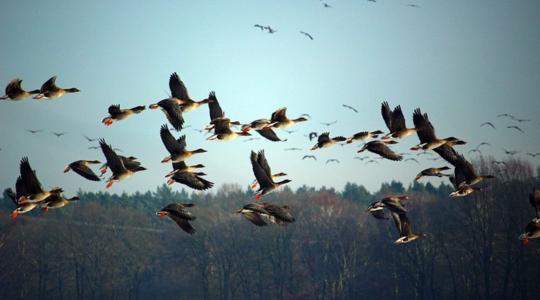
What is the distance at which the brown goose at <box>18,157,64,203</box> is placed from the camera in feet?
51.4

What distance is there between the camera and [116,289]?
8638 cm

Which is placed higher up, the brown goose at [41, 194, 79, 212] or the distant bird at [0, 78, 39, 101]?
the distant bird at [0, 78, 39, 101]

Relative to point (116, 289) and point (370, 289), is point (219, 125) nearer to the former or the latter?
point (370, 289)

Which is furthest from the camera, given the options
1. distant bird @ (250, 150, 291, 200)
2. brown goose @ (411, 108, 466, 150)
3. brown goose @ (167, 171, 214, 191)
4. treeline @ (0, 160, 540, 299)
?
treeline @ (0, 160, 540, 299)

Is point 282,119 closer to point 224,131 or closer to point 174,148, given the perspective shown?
point 224,131

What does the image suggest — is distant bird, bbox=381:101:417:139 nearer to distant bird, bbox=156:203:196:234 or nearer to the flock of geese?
the flock of geese

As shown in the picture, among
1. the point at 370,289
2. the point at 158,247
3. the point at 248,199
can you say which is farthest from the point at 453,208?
the point at 158,247

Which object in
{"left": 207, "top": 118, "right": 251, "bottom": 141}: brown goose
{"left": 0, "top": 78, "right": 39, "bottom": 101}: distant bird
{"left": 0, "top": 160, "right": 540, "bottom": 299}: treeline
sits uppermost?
{"left": 0, "top": 78, "right": 39, "bottom": 101}: distant bird

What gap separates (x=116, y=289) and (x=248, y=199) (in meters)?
30.6

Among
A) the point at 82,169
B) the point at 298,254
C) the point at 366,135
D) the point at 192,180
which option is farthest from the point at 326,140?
the point at 298,254

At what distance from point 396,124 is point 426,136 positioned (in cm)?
119

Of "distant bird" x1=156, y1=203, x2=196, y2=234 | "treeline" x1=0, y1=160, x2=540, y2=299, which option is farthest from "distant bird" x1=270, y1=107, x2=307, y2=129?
"treeline" x1=0, y1=160, x2=540, y2=299

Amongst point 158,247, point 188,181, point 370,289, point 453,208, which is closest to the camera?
point 188,181

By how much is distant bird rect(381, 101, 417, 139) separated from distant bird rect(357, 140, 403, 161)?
12.3 inches
